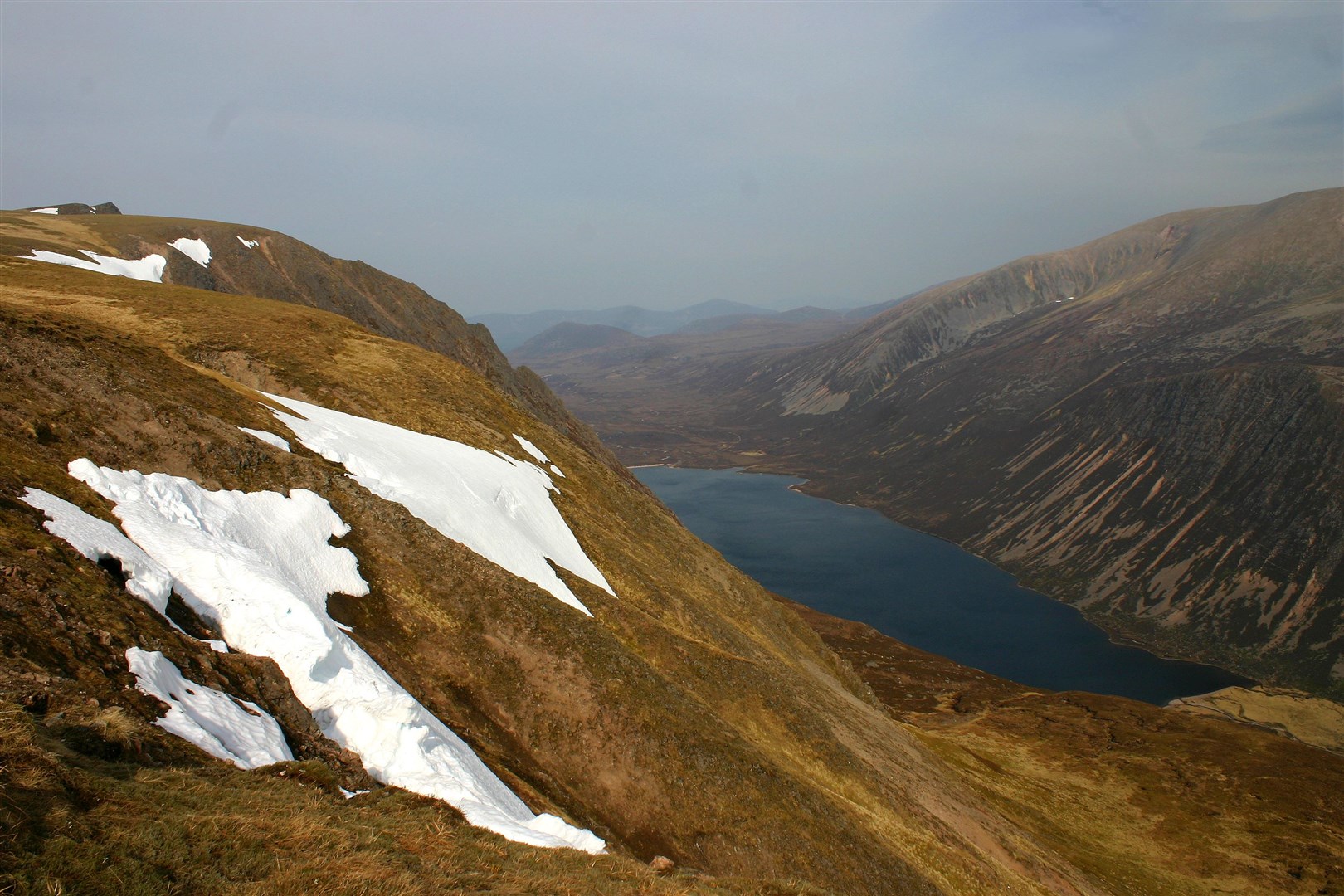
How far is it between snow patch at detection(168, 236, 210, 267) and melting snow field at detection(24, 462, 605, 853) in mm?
75562

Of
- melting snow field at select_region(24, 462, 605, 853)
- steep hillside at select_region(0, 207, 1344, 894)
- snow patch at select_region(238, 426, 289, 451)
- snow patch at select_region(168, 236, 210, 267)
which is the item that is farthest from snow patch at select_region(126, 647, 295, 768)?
snow patch at select_region(168, 236, 210, 267)

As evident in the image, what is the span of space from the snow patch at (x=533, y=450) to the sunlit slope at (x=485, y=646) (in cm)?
389

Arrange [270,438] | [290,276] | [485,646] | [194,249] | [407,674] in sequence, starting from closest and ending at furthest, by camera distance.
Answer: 1. [407,674]
2. [485,646]
3. [270,438]
4. [194,249]
5. [290,276]

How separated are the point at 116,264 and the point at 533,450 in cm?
5213

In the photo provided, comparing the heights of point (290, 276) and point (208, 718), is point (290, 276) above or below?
above

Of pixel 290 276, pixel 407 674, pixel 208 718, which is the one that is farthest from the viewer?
pixel 290 276

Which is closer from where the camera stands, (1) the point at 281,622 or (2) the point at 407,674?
(1) the point at 281,622

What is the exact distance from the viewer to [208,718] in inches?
576

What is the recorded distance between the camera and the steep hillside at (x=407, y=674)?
11344 mm

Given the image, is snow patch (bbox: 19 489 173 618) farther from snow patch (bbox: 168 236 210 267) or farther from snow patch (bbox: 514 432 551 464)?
snow patch (bbox: 168 236 210 267)

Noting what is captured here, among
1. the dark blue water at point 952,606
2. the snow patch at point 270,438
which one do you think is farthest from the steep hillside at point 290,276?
the dark blue water at point 952,606

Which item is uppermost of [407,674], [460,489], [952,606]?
[460,489]

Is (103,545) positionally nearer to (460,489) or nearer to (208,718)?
(208,718)

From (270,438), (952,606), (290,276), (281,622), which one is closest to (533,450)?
(270,438)
